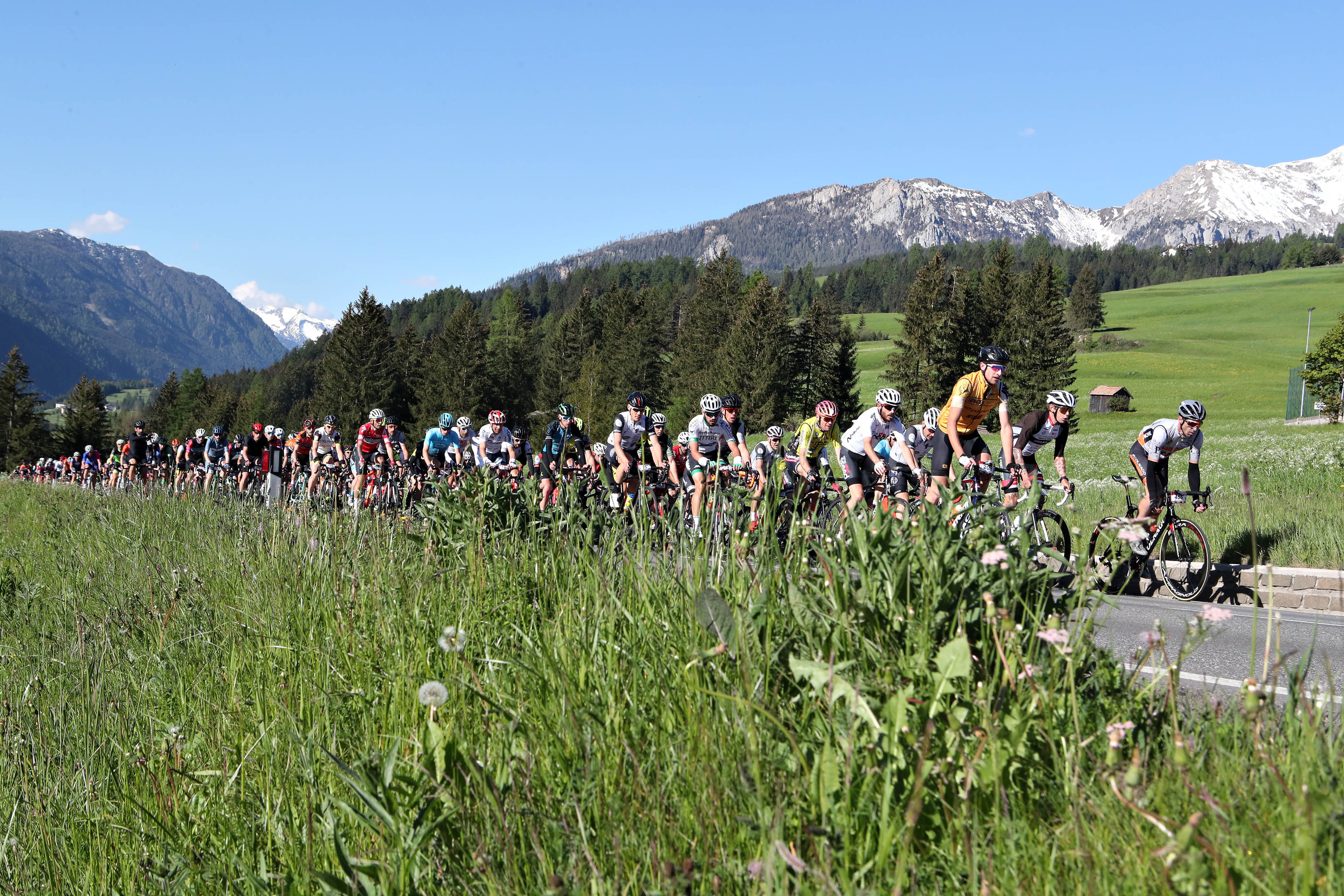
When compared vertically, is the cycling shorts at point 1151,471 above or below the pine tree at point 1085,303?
below

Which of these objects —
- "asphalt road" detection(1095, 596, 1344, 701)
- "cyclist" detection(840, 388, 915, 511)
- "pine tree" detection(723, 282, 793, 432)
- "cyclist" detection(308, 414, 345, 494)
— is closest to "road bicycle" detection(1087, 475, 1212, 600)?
"asphalt road" detection(1095, 596, 1344, 701)

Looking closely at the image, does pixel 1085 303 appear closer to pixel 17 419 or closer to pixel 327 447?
pixel 327 447

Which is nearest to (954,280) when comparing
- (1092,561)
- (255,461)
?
(255,461)

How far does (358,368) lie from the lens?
71812mm

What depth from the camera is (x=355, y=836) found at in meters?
2.54

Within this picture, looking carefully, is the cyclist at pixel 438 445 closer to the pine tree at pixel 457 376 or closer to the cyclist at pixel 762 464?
the cyclist at pixel 762 464

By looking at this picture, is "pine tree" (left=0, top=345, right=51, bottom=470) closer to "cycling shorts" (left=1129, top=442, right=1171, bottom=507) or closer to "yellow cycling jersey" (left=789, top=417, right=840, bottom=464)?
"yellow cycling jersey" (left=789, top=417, right=840, bottom=464)

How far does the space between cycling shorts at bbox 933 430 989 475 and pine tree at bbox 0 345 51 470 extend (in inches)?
3702

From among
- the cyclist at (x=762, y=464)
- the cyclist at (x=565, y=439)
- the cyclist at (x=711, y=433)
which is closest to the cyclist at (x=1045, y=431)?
the cyclist at (x=762, y=464)

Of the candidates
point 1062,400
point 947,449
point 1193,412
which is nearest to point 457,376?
point 947,449

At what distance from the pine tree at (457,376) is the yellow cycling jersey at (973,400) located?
65.7m

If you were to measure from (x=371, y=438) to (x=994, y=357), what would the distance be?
12.6m

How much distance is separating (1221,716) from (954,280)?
232 feet

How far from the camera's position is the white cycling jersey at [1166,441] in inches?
340
